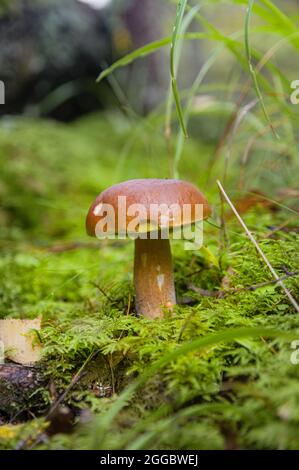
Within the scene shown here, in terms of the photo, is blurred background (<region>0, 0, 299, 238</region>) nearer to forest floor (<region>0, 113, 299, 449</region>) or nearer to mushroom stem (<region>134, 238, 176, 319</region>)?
forest floor (<region>0, 113, 299, 449</region>)

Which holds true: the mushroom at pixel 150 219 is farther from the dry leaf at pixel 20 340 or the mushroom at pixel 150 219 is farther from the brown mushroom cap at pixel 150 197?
the dry leaf at pixel 20 340

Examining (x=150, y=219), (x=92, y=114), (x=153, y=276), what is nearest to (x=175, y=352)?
(x=150, y=219)

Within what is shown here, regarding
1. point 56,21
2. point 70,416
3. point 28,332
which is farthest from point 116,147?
point 70,416

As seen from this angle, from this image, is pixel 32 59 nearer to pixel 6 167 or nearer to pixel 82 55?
pixel 82 55

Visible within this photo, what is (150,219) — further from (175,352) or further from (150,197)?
(175,352)

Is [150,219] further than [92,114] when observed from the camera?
No

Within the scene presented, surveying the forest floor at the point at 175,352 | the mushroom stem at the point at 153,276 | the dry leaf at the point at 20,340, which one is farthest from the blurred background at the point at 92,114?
the dry leaf at the point at 20,340

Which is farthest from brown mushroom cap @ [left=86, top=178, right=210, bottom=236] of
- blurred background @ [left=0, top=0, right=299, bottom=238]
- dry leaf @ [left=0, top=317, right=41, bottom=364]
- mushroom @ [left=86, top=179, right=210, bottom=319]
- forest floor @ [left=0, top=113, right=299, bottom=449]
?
blurred background @ [left=0, top=0, right=299, bottom=238]
